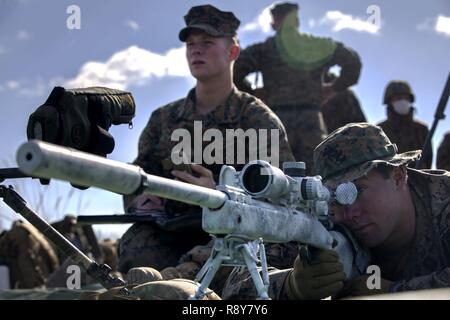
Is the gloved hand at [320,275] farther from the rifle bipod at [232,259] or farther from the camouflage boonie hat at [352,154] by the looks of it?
the camouflage boonie hat at [352,154]

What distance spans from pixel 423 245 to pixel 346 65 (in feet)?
15.2

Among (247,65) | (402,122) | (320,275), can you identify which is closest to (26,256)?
(247,65)

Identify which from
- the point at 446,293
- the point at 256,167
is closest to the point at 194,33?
the point at 256,167

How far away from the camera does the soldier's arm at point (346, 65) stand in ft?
26.9

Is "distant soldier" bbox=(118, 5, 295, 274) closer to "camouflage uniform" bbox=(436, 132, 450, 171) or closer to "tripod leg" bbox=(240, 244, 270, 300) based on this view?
"tripod leg" bbox=(240, 244, 270, 300)

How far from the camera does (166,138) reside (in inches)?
226

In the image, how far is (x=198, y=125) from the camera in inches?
222

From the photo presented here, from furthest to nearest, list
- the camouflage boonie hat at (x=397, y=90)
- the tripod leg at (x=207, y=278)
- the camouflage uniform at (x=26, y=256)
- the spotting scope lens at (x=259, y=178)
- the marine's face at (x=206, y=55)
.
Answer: the camouflage boonie hat at (x=397, y=90) < the camouflage uniform at (x=26, y=256) < the marine's face at (x=206, y=55) < the spotting scope lens at (x=259, y=178) < the tripod leg at (x=207, y=278)

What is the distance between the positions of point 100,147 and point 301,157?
4.55 meters

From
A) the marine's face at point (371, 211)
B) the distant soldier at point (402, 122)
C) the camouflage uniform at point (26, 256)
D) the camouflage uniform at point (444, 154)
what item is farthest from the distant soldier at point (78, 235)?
the marine's face at point (371, 211)

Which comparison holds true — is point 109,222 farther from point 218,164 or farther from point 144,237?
point 218,164

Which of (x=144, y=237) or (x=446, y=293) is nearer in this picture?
(x=446, y=293)

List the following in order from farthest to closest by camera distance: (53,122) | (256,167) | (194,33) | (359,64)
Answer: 1. (359,64)
2. (194,33)
3. (53,122)
4. (256,167)

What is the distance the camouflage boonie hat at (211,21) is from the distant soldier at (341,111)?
3.75 metres
